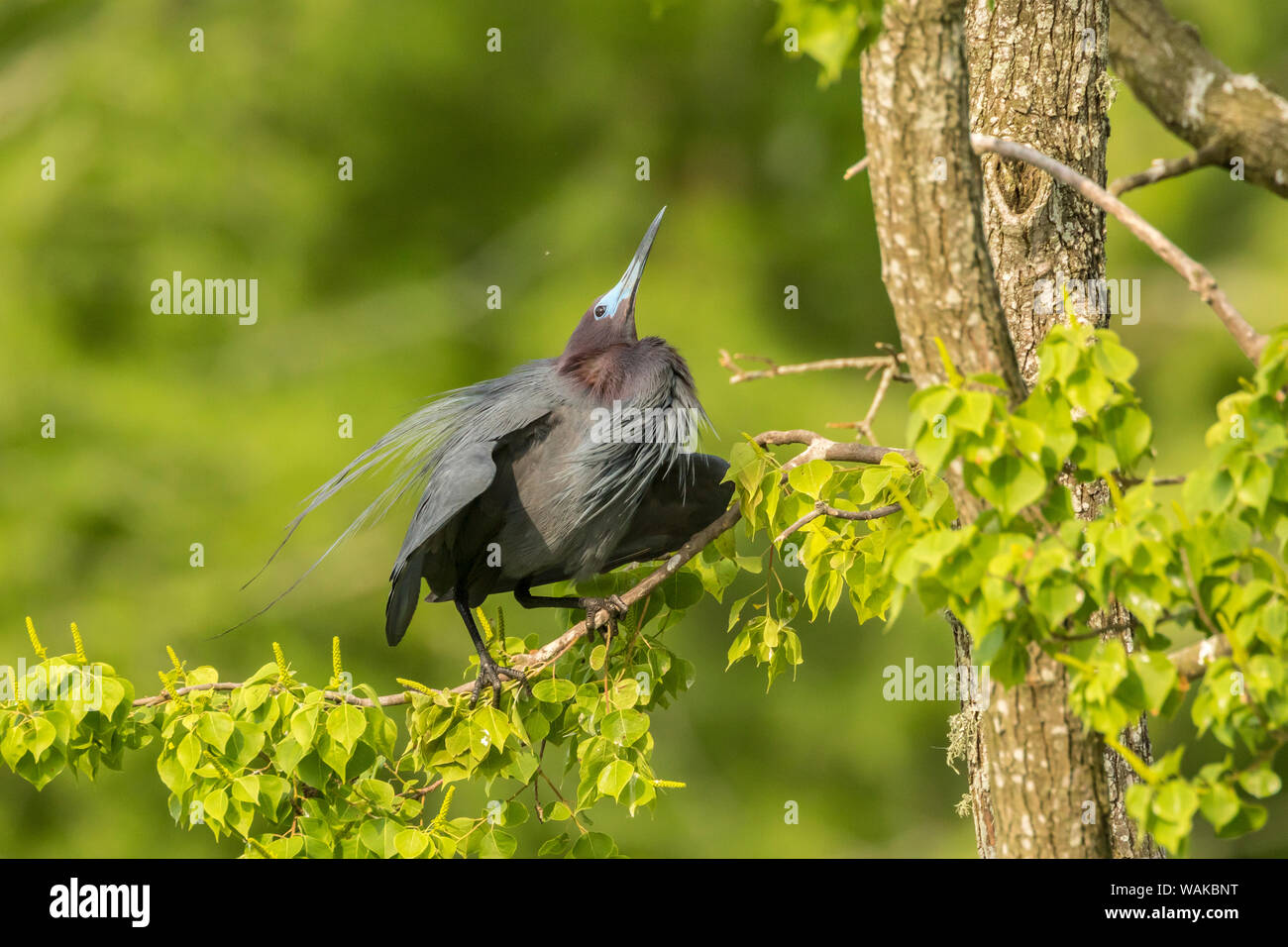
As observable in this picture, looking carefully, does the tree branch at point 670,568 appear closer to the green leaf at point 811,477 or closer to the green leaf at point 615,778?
the green leaf at point 811,477

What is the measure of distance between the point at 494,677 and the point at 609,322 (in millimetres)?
1094

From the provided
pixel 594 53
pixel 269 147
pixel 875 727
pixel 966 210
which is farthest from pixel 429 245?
pixel 966 210

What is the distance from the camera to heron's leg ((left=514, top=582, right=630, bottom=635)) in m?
2.43

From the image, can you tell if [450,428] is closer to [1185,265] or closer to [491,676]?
[491,676]

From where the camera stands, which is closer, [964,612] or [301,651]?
[964,612]

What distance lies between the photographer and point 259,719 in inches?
81.4

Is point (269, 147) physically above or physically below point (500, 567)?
above

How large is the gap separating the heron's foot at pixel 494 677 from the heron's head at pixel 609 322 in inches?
35.8

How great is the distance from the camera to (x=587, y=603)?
2.57 metres

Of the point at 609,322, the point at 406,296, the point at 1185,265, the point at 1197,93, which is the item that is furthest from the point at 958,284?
the point at 406,296

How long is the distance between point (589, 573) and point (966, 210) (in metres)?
1.41

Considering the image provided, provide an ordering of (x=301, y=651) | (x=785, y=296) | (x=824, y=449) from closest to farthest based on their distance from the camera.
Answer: (x=824, y=449), (x=301, y=651), (x=785, y=296)

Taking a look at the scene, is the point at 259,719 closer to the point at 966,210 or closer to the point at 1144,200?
the point at 966,210

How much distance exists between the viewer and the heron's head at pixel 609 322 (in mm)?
3041
